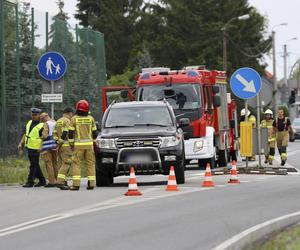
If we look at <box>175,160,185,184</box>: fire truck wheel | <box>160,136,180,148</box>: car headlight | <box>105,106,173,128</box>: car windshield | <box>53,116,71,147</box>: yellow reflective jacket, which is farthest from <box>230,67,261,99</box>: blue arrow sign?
<box>53,116,71,147</box>: yellow reflective jacket

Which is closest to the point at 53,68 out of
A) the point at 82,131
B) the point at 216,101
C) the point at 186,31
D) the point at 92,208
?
the point at 82,131

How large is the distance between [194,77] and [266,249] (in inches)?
674

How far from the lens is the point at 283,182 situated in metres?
20.1

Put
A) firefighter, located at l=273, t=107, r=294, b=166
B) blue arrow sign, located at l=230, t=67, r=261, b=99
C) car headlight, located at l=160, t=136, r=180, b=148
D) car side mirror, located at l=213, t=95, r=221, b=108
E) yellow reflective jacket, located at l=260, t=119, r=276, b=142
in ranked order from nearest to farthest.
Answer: car headlight, located at l=160, t=136, r=180, b=148
blue arrow sign, located at l=230, t=67, r=261, b=99
car side mirror, located at l=213, t=95, r=221, b=108
firefighter, located at l=273, t=107, r=294, b=166
yellow reflective jacket, located at l=260, t=119, r=276, b=142

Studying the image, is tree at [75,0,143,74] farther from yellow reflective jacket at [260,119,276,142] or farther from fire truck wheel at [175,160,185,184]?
fire truck wheel at [175,160,185,184]

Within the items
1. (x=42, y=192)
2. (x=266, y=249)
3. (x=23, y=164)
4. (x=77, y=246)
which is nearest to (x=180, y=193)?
(x=42, y=192)

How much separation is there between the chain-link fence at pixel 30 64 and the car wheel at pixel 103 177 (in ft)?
30.4

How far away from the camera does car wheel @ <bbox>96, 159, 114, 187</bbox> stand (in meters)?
19.5

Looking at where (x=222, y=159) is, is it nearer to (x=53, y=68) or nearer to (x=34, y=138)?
(x=53, y=68)

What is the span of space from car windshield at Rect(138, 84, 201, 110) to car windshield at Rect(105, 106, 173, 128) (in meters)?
5.01

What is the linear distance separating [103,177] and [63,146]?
3.69 ft

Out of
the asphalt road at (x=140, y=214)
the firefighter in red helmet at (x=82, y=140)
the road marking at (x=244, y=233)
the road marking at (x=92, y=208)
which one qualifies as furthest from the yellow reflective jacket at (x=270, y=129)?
the road marking at (x=244, y=233)

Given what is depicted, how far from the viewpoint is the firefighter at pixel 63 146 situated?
19.1m

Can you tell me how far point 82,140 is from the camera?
18562 millimetres
